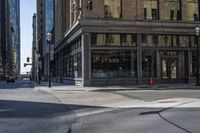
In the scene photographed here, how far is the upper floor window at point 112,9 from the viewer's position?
150 feet

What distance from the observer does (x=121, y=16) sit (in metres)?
46.0

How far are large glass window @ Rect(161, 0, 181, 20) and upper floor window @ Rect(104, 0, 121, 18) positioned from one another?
513cm

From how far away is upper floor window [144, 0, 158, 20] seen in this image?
4722 centimetres

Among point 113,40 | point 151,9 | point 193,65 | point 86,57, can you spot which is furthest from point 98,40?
point 193,65

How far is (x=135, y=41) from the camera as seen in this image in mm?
46094

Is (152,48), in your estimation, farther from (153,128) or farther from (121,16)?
(153,128)

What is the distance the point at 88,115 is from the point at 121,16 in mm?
29662

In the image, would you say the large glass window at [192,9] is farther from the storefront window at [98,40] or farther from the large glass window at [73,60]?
the large glass window at [73,60]

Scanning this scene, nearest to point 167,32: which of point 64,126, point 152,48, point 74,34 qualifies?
point 152,48

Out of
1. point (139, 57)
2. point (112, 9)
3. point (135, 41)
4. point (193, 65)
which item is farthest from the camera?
point (193, 65)

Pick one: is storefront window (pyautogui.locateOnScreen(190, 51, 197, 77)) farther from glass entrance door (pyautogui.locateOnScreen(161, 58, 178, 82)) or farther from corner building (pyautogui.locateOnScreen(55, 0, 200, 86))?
glass entrance door (pyautogui.locateOnScreen(161, 58, 178, 82))

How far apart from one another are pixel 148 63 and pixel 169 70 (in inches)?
107

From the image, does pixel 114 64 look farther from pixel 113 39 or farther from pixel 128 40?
pixel 128 40

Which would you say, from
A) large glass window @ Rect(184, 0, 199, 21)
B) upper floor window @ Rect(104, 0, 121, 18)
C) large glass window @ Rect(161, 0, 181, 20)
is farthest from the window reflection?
upper floor window @ Rect(104, 0, 121, 18)
